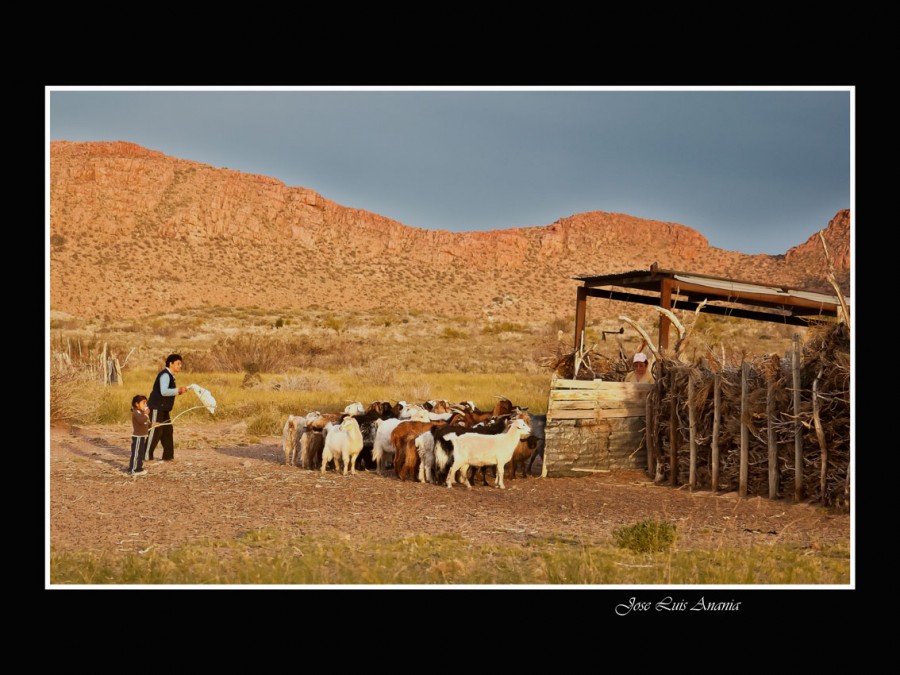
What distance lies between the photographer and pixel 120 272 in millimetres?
57875

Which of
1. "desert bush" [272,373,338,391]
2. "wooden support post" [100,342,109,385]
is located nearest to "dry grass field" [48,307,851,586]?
"wooden support post" [100,342,109,385]

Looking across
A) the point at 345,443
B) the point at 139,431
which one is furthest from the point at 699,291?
the point at 139,431

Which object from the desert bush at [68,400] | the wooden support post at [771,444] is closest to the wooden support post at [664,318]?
the wooden support post at [771,444]

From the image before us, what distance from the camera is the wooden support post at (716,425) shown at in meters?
8.99

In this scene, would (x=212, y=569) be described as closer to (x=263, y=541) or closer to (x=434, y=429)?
(x=263, y=541)

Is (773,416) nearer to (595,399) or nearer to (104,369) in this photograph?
(595,399)

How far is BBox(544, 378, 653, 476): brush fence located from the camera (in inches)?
400

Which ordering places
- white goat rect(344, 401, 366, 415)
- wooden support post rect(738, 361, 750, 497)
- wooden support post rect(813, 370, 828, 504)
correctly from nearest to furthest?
wooden support post rect(813, 370, 828, 504)
wooden support post rect(738, 361, 750, 497)
white goat rect(344, 401, 366, 415)

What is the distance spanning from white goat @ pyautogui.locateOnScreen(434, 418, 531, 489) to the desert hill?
4386cm

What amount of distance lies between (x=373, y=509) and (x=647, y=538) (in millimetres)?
2901

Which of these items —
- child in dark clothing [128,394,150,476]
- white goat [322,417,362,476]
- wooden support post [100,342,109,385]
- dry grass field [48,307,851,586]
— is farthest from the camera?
wooden support post [100,342,109,385]

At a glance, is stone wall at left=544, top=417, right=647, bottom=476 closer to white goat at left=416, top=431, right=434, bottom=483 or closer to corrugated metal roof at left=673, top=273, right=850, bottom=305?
white goat at left=416, top=431, right=434, bottom=483

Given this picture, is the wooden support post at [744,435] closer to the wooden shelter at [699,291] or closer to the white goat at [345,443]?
the wooden shelter at [699,291]

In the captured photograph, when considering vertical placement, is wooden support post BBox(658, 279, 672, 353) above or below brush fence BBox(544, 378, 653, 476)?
above
